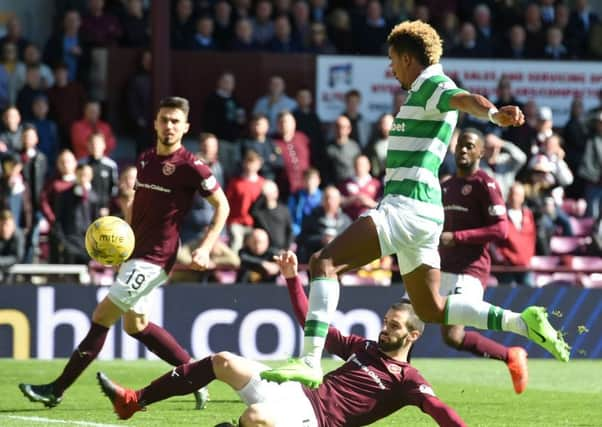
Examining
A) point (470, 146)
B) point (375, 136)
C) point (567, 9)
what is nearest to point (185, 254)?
point (375, 136)

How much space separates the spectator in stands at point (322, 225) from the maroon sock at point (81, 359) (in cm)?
648

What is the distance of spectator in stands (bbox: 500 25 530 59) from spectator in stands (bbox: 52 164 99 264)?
23.6 feet

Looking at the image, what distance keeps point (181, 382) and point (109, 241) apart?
6.22 feet

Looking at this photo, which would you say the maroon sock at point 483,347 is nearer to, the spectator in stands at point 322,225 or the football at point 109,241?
the football at point 109,241

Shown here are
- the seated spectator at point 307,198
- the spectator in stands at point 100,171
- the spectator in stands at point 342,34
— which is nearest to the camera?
the spectator in stands at point 100,171

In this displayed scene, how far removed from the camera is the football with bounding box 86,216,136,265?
10.1 metres

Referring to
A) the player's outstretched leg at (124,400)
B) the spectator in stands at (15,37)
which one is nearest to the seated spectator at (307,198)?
the spectator in stands at (15,37)

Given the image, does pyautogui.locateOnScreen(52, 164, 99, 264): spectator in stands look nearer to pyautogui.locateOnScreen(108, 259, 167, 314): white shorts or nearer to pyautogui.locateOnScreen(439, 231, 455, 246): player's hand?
pyautogui.locateOnScreen(439, 231, 455, 246): player's hand

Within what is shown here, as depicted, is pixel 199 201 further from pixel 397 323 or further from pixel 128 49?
pixel 397 323

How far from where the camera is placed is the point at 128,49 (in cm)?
1947

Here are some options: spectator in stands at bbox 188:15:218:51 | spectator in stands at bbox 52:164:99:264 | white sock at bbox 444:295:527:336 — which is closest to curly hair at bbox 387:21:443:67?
white sock at bbox 444:295:527:336

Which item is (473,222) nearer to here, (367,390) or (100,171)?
(367,390)

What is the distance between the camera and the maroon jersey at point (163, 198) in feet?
34.5

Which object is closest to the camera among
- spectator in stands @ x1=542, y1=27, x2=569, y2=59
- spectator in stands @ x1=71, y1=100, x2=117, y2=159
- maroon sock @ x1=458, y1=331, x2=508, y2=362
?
maroon sock @ x1=458, y1=331, x2=508, y2=362
